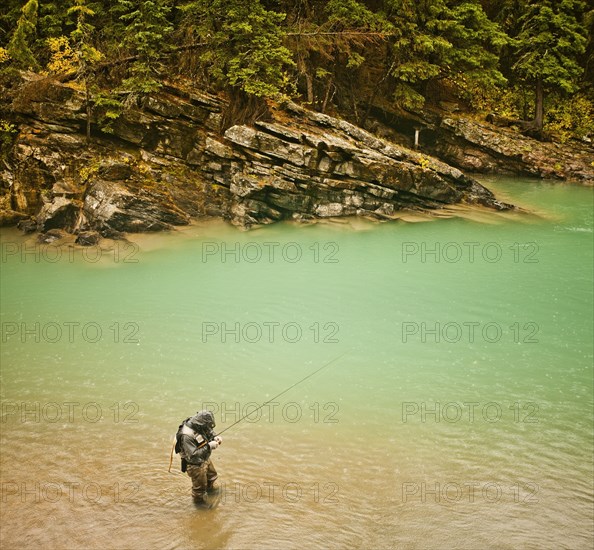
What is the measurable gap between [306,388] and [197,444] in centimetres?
348

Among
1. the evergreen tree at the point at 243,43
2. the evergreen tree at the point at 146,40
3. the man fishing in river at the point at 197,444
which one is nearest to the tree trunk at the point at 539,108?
the evergreen tree at the point at 243,43

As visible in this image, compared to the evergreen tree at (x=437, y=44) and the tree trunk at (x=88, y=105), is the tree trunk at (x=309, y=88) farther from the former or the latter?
the tree trunk at (x=88, y=105)

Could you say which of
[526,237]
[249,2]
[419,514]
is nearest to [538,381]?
[419,514]

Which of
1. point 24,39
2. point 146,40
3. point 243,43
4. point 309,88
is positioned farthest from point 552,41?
point 24,39

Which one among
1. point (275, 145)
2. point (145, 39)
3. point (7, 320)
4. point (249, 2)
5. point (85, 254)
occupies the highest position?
point (249, 2)

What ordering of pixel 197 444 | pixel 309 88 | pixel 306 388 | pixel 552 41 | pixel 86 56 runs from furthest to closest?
pixel 552 41, pixel 309 88, pixel 86 56, pixel 306 388, pixel 197 444

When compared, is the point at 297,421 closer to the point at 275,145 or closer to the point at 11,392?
the point at 11,392

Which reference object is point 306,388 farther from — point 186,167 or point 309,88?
point 309,88

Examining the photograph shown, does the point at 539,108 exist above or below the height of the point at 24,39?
below

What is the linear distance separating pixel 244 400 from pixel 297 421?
1.07 metres

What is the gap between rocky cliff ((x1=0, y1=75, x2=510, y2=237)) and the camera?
1698cm

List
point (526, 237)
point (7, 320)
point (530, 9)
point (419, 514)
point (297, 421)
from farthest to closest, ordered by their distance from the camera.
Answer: point (530, 9) < point (526, 237) < point (7, 320) < point (297, 421) < point (419, 514)

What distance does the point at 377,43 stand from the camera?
781 inches

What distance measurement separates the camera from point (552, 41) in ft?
73.7
